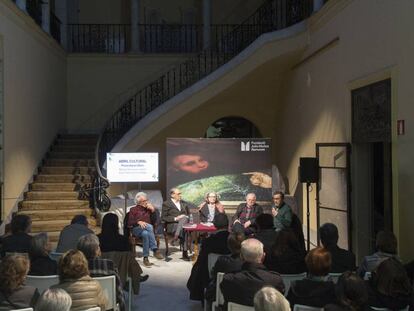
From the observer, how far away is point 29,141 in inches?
415

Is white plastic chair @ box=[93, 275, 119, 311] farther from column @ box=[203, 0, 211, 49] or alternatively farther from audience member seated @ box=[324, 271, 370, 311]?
column @ box=[203, 0, 211, 49]

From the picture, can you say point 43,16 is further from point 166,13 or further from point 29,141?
point 166,13

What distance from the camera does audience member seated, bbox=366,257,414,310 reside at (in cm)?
337

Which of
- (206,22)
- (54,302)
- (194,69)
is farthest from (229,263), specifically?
(206,22)

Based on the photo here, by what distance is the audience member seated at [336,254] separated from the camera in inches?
180

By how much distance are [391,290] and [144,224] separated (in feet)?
16.0

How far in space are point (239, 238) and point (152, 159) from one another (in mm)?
4424

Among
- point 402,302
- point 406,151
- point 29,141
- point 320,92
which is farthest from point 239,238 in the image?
point 29,141

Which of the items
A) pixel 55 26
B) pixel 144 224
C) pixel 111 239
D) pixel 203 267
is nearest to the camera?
pixel 203 267

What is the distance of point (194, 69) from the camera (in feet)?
44.2

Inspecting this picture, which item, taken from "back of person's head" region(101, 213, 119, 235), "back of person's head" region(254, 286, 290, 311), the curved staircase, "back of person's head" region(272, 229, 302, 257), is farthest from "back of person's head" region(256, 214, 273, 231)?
the curved staircase

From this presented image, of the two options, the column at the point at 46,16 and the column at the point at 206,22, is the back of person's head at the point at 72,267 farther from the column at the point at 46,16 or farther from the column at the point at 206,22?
the column at the point at 206,22

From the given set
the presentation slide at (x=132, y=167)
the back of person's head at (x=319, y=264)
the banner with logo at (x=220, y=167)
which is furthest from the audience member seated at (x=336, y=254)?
the banner with logo at (x=220, y=167)

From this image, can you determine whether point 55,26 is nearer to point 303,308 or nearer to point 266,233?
point 266,233
